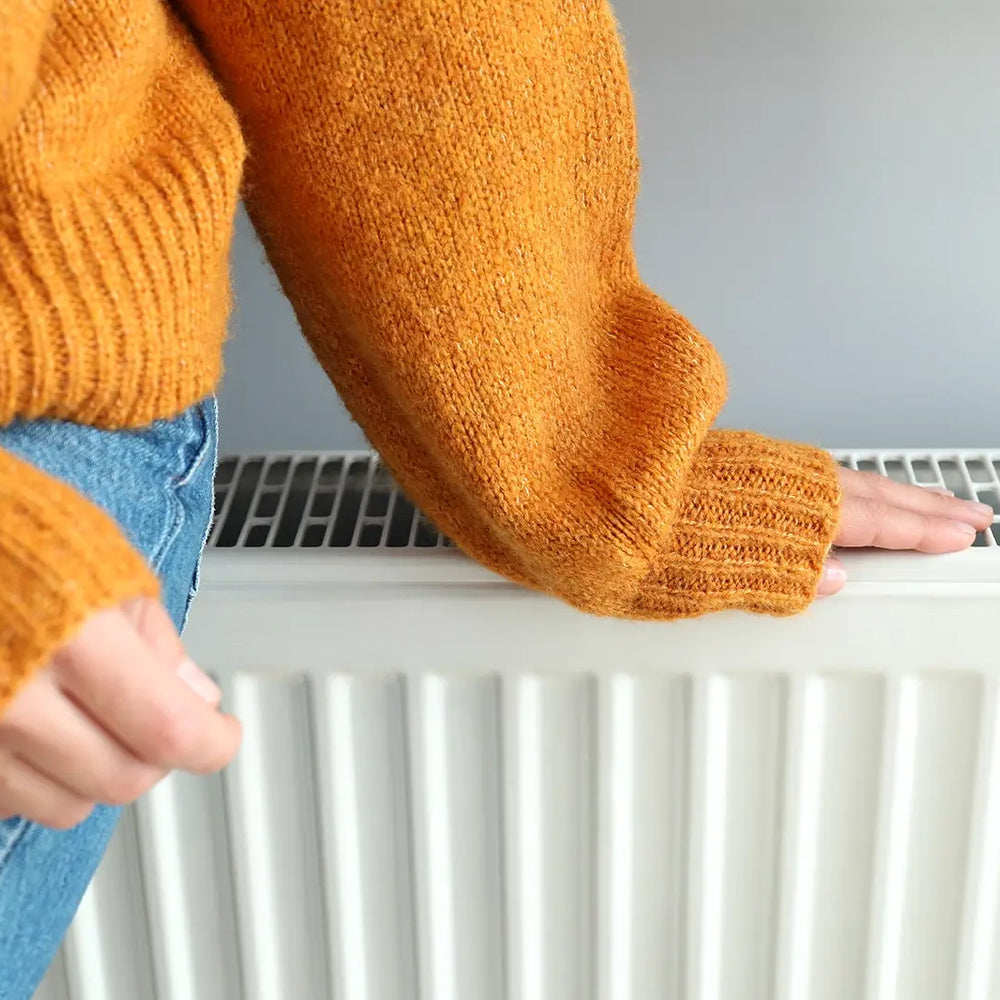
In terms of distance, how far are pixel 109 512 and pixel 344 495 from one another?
0.25 meters

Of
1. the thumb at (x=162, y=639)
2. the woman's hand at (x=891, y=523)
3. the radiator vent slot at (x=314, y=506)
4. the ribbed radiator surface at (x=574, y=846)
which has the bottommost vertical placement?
the ribbed radiator surface at (x=574, y=846)

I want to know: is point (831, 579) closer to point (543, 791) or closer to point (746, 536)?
point (746, 536)

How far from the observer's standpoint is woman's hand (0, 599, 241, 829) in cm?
28

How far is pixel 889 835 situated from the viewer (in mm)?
600

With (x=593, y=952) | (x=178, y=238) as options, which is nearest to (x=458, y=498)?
(x=178, y=238)

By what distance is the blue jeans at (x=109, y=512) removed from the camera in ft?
1.21

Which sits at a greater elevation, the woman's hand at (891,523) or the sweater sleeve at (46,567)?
the sweater sleeve at (46,567)

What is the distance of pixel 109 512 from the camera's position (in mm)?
385

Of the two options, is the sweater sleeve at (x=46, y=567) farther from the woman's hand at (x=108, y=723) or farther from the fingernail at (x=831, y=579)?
the fingernail at (x=831, y=579)

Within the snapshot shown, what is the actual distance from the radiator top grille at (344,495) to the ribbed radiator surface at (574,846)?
0.07 m

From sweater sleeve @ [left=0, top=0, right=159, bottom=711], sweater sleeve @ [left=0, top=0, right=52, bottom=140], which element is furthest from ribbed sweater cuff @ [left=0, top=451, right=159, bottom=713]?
sweater sleeve @ [left=0, top=0, right=52, bottom=140]

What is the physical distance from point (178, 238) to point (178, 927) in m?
0.45

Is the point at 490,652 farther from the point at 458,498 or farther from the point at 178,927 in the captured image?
the point at 178,927

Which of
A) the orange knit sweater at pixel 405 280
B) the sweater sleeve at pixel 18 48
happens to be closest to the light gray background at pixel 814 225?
the orange knit sweater at pixel 405 280
